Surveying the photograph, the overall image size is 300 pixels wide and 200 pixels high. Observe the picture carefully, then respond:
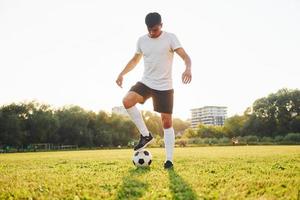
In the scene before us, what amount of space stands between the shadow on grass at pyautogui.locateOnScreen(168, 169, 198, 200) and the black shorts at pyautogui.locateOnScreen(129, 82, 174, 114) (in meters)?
2.39

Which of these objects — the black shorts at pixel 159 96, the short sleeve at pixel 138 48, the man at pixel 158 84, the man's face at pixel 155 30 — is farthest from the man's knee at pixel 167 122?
the man's face at pixel 155 30

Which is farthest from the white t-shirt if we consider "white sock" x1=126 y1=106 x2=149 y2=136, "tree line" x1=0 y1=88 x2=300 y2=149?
"tree line" x1=0 y1=88 x2=300 y2=149

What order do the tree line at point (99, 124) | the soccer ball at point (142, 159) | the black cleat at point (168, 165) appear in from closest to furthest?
the black cleat at point (168, 165) → the soccer ball at point (142, 159) → the tree line at point (99, 124)

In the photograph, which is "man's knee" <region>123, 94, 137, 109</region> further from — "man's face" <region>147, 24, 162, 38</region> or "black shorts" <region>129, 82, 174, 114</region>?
"man's face" <region>147, 24, 162, 38</region>

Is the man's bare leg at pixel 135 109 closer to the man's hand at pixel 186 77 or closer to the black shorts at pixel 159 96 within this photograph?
the black shorts at pixel 159 96

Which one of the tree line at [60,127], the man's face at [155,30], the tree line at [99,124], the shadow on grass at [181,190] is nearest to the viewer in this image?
the shadow on grass at [181,190]

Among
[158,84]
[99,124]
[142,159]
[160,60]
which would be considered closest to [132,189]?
[142,159]

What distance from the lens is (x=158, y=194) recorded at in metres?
3.64

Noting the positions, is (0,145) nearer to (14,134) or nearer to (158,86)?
(14,134)

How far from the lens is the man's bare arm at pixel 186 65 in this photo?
21.1 feet

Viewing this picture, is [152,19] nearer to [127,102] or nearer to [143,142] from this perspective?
[127,102]

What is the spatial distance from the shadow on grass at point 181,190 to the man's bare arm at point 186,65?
2212 mm

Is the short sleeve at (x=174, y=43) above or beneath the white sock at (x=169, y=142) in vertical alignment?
above

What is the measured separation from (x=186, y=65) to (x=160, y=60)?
1.86 ft
